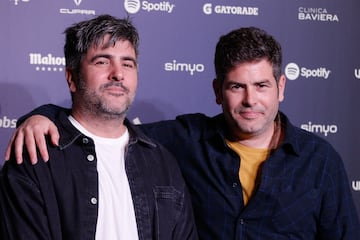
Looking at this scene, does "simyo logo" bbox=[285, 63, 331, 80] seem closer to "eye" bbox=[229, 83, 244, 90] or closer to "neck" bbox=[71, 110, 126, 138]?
"eye" bbox=[229, 83, 244, 90]

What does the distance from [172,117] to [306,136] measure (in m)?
0.69

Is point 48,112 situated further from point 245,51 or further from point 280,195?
point 280,195

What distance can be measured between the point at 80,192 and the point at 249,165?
1.78ft

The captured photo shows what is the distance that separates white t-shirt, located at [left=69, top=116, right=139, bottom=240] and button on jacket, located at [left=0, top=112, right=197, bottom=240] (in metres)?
0.02

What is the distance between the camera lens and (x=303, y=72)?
228cm

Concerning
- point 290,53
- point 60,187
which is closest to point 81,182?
Result: point 60,187

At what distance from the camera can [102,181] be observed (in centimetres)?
142

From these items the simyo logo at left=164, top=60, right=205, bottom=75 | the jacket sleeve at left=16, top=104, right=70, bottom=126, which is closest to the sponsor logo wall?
the simyo logo at left=164, top=60, right=205, bottom=75

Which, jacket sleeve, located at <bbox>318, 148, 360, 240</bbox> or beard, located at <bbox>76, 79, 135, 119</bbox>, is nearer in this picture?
beard, located at <bbox>76, 79, 135, 119</bbox>

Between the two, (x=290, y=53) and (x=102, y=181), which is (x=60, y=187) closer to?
(x=102, y=181)

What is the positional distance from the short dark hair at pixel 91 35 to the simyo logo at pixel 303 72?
0.96 metres

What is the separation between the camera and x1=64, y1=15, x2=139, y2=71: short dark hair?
1.49m

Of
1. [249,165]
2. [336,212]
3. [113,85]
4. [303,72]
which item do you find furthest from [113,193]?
[303,72]

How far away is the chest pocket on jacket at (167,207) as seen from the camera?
4.84 ft
